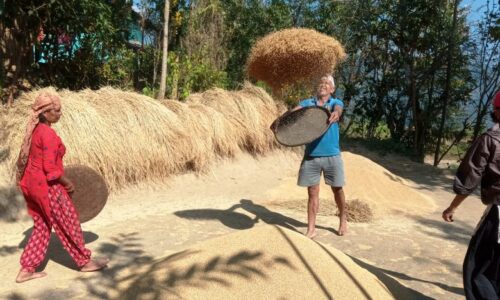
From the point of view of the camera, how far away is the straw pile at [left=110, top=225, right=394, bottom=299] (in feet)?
8.75

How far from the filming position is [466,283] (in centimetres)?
242

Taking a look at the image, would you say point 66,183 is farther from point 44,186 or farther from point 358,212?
point 358,212

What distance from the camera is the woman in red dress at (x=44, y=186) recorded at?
297cm

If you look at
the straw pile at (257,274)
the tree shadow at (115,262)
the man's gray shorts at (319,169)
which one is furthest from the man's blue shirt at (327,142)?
the tree shadow at (115,262)

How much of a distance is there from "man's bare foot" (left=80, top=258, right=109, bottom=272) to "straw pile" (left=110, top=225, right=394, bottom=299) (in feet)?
1.07

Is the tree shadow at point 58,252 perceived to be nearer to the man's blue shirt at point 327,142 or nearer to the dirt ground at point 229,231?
the dirt ground at point 229,231

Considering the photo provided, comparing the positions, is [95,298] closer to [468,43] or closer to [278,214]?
[278,214]

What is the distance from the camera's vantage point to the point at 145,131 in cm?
602

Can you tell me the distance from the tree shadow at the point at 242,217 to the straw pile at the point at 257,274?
1.53m

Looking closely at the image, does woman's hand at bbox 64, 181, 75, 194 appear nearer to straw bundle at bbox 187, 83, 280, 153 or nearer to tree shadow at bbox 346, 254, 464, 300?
tree shadow at bbox 346, 254, 464, 300

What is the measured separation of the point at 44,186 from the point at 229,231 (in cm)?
195

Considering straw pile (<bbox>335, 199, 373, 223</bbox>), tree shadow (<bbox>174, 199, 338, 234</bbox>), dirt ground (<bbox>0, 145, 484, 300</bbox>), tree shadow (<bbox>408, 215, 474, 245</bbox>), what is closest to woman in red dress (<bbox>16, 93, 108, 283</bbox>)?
dirt ground (<bbox>0, 145, 484, 300</bbox>)

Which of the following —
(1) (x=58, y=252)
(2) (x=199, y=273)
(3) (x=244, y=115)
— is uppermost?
(3) (x=244, y=115)

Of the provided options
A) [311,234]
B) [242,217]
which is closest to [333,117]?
[311,234]
